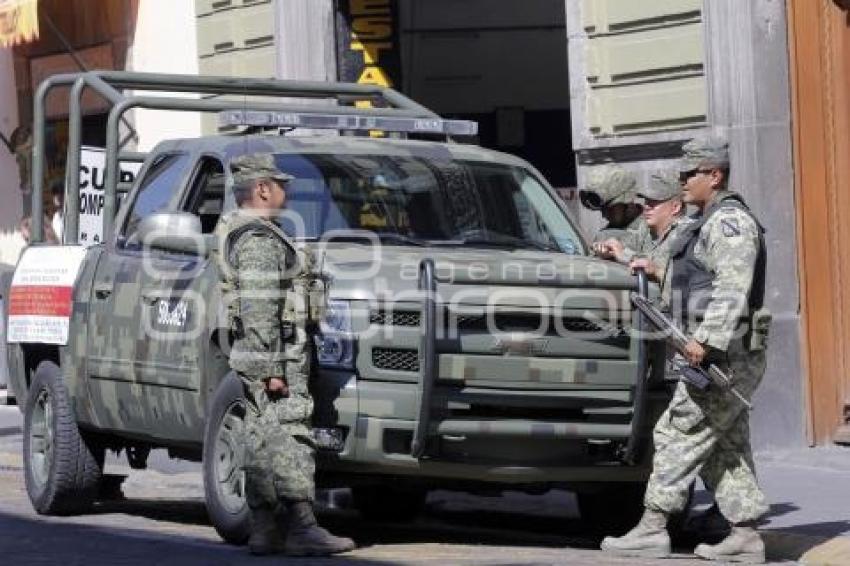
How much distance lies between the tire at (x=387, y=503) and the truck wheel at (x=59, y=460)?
1415 mm

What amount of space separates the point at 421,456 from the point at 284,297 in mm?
898

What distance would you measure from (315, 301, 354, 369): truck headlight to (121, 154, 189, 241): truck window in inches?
76.8

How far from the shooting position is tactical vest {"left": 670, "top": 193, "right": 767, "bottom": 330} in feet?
33.0

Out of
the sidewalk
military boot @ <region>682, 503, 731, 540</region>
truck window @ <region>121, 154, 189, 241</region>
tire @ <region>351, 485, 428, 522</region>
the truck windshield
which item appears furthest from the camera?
tire @ <region>351, 485, 428, 522</region>

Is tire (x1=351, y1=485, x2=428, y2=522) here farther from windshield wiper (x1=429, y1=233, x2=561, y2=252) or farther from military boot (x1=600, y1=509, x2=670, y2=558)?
military boot (x1=600, y1=509, x2=670, y2=558)

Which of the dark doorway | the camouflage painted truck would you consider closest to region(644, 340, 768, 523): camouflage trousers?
the camouflage painted truck

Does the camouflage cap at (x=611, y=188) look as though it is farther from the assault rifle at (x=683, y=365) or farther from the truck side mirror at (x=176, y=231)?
the truck side mirror at (x=176, y=231)

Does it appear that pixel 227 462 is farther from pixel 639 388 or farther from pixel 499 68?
pixel 499 68

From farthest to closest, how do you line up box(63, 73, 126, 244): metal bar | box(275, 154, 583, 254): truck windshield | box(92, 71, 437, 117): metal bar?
1. box(92, 71, 437, 117): metal bar
2. box(63, 73, 126, 244): metal bar
3. box(275, 154, 583, 254): truck windshield

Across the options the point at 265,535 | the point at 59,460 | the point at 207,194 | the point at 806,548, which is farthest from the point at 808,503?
the point at 59,460

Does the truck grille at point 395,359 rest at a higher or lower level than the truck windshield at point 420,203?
lower

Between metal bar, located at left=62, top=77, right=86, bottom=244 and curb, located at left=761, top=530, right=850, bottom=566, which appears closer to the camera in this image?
curb, located at left=761, top=530, right=850, bottom=566

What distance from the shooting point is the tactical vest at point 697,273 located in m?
10.1

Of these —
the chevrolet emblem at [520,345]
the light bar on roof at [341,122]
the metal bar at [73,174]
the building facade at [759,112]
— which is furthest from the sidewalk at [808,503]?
the metal bar at [73,174]
